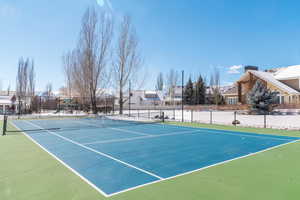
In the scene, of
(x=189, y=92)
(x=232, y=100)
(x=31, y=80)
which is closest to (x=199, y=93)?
(x=189, y=92)

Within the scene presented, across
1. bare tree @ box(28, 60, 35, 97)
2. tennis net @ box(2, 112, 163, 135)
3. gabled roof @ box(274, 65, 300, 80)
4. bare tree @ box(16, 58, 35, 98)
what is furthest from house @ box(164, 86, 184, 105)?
tennis net @ box(2, 112, 163, 135)

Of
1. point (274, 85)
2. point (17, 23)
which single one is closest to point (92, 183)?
point (17, 23)

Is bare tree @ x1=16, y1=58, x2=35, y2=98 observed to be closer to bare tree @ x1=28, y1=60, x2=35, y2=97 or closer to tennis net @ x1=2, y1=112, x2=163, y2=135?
bare tree @ x1=28, y1=60, x2=35, y2=97

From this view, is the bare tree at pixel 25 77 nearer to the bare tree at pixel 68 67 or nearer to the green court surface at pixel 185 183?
the bare tree at pixel 68 67

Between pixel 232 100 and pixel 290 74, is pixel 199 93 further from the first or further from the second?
pixel 290 74

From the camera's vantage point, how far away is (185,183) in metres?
3.29

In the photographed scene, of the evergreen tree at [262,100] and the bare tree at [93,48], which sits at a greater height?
the bare tree at [93,48]

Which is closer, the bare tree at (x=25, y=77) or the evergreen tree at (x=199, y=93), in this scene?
the bare tree at (x=25, y=77)

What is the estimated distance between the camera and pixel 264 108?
18.4 meters

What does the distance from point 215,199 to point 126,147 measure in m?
3.95

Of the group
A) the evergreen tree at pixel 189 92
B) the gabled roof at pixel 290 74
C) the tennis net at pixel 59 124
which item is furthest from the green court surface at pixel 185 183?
the evergreen tree at pixel 189 92

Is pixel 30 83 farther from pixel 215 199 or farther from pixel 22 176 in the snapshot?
pixel 215 199

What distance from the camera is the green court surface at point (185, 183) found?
2824 mm

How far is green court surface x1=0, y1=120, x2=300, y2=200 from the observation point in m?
2.82
